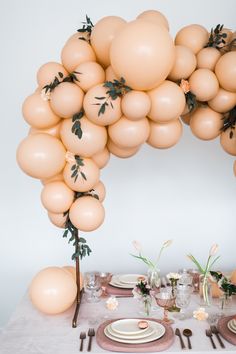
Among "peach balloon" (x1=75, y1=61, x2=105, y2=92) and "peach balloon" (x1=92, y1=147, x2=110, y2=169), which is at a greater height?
"peach balloon" (x1=75, y1=61, x2=105, y2=92)

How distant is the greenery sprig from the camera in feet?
4.17

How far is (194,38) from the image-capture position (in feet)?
4.75

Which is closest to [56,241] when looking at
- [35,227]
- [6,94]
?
[35,227]

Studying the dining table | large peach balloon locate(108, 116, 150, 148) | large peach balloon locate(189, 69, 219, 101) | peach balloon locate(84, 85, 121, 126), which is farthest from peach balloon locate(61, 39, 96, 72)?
the dining table

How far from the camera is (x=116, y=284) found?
1.77m

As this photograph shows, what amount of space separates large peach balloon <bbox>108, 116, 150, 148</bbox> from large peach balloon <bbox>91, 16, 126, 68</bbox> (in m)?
0.25

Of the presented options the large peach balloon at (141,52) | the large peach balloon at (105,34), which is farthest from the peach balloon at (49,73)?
the large peach balloon at (141,52)

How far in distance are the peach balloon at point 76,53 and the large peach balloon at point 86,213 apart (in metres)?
0.47

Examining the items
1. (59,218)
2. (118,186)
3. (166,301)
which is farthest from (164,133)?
(118,186)

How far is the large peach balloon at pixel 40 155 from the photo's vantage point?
1.33 meters

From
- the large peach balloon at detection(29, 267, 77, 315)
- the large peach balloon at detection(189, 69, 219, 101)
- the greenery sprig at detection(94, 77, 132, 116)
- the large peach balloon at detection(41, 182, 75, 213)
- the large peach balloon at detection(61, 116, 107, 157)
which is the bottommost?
the large peach balloon at detection(29, 267, 77, 315)

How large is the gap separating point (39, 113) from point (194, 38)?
610mm

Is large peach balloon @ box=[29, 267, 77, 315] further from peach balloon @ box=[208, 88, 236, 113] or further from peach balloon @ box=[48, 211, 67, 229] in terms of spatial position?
peach balloon @ box=[208, 88, 236, 113]

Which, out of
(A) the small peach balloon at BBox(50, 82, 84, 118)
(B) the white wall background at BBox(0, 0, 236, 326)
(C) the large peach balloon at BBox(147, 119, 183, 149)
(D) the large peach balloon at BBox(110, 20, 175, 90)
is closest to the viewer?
(D) the large peach balloon at BBox(110, 20, 175, 90)
